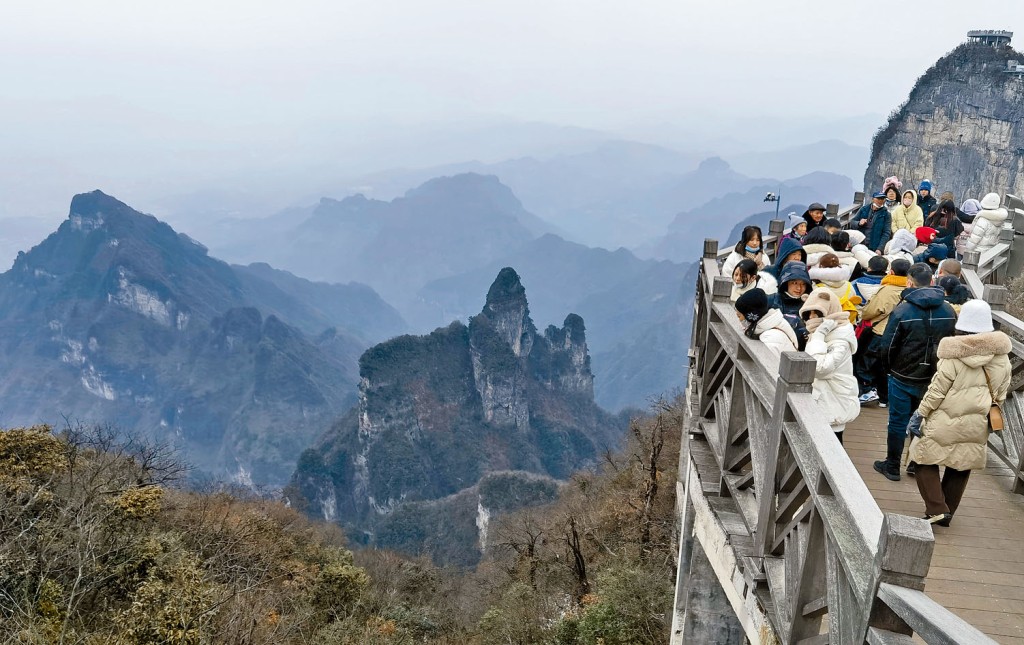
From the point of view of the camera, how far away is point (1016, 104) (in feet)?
148

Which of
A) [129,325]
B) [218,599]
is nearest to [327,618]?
[218,599]

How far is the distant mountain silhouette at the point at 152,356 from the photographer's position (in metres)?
108

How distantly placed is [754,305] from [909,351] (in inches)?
54.3

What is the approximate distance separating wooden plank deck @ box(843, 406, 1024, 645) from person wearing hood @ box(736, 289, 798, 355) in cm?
136

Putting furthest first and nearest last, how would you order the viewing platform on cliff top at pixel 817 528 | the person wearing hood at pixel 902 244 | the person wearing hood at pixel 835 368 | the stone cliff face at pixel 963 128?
1. the stone cliff face at pixel 963 128
2. the person wearing hood at pixel 902 244
3. the person wearing hood at pixel 835 368
4. the viewing platform on cliff top at pixel 817 528

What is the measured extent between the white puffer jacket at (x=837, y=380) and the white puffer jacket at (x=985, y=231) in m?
7.12

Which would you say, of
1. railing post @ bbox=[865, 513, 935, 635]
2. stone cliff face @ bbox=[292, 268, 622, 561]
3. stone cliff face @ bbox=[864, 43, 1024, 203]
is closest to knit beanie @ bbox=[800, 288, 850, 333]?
railing post @ bbox=[865, 513, 935, 635]

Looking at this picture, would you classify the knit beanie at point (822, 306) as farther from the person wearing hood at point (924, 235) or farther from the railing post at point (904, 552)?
the person wearing hood at point (924, 235)

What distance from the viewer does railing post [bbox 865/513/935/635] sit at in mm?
Result: 1769

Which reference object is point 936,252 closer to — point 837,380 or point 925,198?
point 925,198

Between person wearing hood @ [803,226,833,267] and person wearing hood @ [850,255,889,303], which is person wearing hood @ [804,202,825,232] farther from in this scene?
person wearing hood @ [850,255,889,303]

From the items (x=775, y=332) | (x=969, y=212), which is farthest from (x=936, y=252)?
(x=775, y=332)

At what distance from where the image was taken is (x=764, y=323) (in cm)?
385

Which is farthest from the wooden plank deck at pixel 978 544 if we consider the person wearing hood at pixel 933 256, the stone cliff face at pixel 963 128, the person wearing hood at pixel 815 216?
the stone cliff face at pixel 963 128
